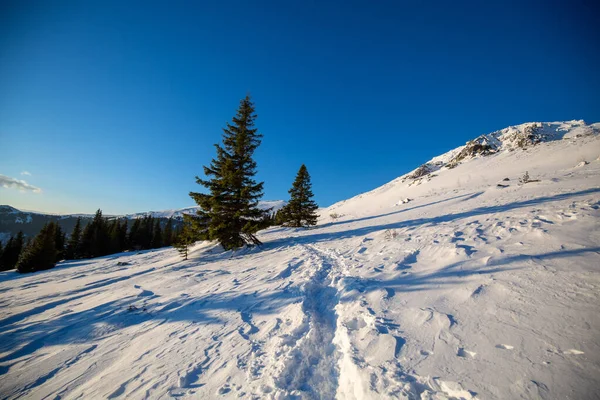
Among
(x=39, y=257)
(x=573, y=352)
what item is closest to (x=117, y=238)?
(x=39, y=257)

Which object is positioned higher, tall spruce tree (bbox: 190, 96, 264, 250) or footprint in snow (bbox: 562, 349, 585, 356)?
tall spruce tree (bbox: 190, 96, 264, 250)

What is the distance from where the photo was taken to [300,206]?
22562 mm

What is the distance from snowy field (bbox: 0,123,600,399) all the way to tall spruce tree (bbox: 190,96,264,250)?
458 cm

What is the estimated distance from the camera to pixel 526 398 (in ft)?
7.01

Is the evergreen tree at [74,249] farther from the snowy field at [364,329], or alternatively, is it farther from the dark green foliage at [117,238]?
the snowy field at [364,329]

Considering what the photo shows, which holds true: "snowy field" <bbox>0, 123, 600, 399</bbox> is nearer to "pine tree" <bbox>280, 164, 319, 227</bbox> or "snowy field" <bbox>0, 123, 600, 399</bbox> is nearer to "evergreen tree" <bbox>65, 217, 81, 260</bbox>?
"pine tree" <bbox>280, 164, 319, 227</bbox>

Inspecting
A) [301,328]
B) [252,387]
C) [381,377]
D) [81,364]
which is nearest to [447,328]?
[381,377]

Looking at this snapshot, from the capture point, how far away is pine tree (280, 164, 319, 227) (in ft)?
73.7

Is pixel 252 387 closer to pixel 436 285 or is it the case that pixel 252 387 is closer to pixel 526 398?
pixel 526 398

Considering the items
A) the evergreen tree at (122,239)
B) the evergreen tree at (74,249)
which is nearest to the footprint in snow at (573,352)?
the evergreen tree at (74,249)

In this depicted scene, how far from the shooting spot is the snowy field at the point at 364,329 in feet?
8.43

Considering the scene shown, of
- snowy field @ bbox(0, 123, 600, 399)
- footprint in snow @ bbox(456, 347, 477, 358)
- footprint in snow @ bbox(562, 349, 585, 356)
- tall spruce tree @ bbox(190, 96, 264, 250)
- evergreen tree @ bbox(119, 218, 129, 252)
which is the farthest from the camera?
evergreen tree @ bbox(119, 218, 129, 252)

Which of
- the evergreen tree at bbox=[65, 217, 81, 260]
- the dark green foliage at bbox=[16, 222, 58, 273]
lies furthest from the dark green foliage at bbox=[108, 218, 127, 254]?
the dark green foliage at bbox=[16, 222, 58, 273]

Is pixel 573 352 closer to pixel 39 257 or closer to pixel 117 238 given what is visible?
pixel 39 257
